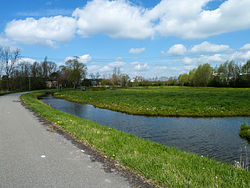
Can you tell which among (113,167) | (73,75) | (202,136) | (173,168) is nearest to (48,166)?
(113,167)

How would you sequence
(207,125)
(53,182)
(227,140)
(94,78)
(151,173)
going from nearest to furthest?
(53,182) < (151,173) < (227,140) < (207,125) < (94,78)

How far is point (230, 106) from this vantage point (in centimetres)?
1912

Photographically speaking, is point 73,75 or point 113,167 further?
point 73,75

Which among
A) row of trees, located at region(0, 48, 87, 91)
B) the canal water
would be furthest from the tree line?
the canal water

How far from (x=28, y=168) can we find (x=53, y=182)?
108 cm

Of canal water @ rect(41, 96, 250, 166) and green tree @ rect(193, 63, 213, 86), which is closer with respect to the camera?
canal water @ rect(41, 96, 250, 166)

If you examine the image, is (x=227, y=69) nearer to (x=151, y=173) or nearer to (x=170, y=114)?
(x=170, y=114)

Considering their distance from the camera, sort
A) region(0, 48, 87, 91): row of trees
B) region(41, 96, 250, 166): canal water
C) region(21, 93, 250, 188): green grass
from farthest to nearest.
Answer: region(0, 48, 87, 91): row of trees, region(41, 96, 250, 166): canal water, region(21, 93, 250, 188): green grass

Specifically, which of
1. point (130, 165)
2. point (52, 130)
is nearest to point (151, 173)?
point (130, 165)

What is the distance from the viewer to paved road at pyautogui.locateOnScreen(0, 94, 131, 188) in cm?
392

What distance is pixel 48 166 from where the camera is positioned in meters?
4.71

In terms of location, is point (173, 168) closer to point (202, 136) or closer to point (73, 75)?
point (202, 136)

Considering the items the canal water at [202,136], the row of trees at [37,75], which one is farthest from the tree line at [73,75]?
the canal water at [202,136]

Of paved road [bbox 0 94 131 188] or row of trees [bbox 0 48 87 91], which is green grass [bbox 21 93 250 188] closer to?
paved road [bbox 0 94 131 188]
